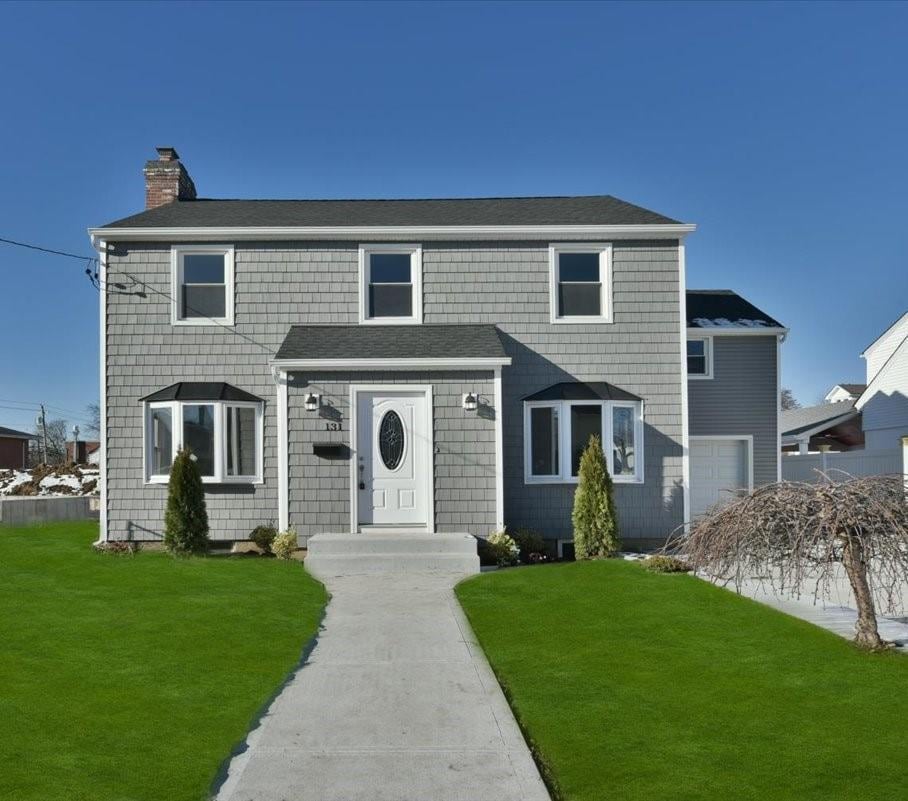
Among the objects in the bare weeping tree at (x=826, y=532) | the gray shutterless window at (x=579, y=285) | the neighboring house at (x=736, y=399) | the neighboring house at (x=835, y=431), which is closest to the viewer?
the bare weeping tree at (x=826, y=532)

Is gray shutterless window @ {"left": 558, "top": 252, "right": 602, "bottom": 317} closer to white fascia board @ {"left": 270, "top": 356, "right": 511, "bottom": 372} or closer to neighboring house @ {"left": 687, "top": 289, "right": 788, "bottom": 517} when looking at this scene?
white fascia board @ {"left": 270, "top": 356, "right": 511, "bottom": 372}

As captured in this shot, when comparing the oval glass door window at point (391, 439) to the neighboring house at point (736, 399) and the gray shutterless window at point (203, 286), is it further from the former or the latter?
the neighboring house at point (736, 399)

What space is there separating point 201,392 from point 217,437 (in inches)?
34.9

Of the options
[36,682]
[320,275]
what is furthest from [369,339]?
[36,682]

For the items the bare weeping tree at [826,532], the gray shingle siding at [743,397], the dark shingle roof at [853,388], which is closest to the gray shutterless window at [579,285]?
the gray shingle siding at [743,397]

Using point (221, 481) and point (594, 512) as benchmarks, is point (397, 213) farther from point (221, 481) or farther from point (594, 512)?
point (594, 512)

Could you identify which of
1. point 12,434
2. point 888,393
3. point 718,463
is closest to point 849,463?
point 718,463

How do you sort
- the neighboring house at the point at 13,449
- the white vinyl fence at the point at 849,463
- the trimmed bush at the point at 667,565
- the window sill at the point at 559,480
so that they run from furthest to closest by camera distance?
the neighboring house at the point at 13,449 < the white vinyl fence at the point at 849,463 < the window sill at the point at 559,480 < the trimmed bush at the point at 667,565

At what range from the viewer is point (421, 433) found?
13375 millimetres

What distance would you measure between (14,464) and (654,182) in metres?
45.4

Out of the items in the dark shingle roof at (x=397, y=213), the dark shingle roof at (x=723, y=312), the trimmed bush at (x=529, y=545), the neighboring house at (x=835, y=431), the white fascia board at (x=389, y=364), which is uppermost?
the dark shingle roof at (x=397, y=213)

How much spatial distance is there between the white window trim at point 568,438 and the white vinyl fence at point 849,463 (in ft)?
20.7

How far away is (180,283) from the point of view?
1447cm

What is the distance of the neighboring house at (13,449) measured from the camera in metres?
47.7
